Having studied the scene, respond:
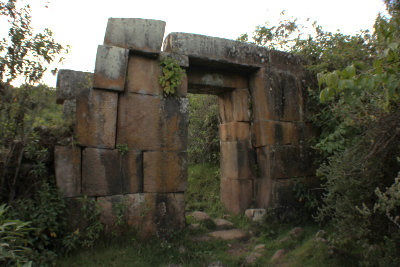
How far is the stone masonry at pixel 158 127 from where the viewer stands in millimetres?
3898

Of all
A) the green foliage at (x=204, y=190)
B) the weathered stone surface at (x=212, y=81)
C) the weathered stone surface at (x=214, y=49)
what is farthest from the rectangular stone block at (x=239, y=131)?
the green foliage at (x=204, y=190)

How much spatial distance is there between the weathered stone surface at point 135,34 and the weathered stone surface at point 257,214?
2985 mm

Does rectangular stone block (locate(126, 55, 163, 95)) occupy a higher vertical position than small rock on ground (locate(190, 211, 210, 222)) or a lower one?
higher

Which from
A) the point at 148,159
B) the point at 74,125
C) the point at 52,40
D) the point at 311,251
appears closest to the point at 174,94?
the point at 148,159

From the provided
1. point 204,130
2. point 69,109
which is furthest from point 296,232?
point 204,130

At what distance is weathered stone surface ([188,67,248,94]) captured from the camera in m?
5.27

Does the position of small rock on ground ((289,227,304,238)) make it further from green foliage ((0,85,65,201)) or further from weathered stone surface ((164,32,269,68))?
green foliage ((0,85,65,201))

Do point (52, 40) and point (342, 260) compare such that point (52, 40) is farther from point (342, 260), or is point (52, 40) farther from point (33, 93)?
point (342, 260)

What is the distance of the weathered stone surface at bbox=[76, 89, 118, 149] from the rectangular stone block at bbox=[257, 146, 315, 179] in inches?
103

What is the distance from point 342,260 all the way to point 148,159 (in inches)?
104

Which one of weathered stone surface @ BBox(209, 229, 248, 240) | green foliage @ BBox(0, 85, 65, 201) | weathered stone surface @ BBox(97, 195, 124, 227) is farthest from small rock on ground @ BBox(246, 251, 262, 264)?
green foliage @ BBox(0, 85, 65, 201)

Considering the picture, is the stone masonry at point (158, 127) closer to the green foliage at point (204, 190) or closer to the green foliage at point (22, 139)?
the green foliage at point (22, 139)

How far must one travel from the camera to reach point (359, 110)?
11.3 ft

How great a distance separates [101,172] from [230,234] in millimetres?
2131
